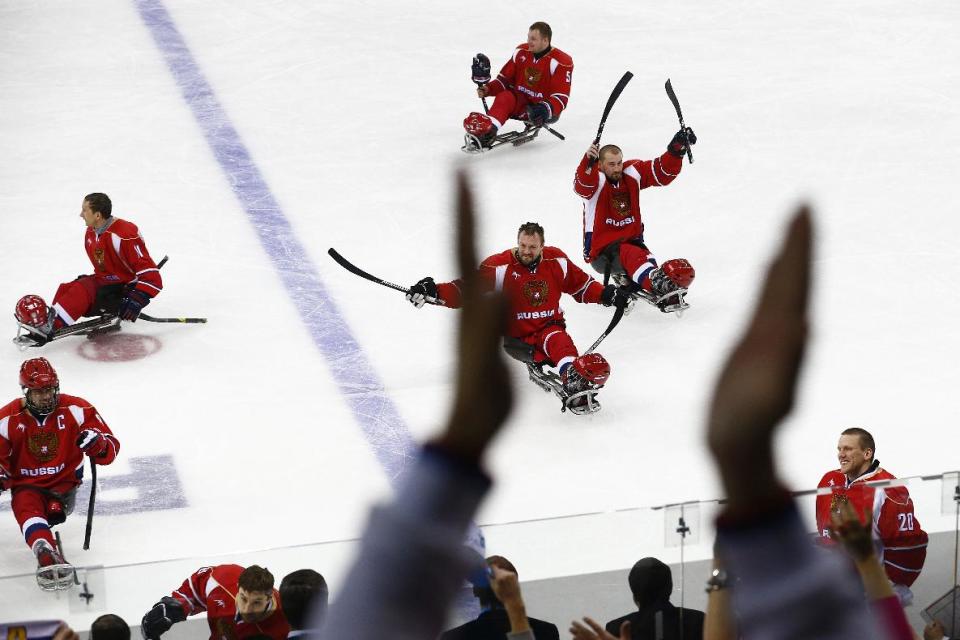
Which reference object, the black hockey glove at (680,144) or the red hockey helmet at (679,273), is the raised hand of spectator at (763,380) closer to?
the red hockey helmet at (679,273)

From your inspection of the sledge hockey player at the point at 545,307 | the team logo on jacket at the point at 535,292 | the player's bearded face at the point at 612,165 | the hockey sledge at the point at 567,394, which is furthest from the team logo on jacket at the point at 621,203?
the hockey sledge at the point at 567,394

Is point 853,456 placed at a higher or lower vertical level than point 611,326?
higher

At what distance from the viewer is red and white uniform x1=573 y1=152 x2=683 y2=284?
7125 mm

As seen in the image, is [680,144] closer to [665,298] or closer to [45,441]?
[665,298]

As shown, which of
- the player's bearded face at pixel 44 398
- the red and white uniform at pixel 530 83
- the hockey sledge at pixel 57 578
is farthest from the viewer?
the red and white uniform at pixel 530 83

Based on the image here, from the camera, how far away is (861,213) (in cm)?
837

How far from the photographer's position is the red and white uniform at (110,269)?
21.9ft

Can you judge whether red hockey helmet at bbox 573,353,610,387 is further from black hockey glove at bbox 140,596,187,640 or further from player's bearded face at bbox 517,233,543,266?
black hockey glove at bbox 140,596,187,640

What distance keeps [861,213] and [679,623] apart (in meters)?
6.34

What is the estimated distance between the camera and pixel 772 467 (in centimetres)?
56

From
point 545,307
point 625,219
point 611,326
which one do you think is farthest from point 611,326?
point 625,219

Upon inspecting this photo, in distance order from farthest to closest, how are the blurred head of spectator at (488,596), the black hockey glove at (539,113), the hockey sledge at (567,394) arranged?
the black hockey glove at (539,113), the hockey sledge at (567,394), the blurred head of spectator at (488,596)

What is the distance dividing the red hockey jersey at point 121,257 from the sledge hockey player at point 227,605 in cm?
405

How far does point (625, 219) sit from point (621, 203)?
89 mm
